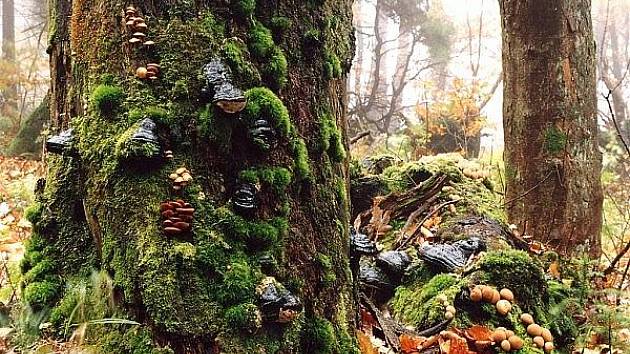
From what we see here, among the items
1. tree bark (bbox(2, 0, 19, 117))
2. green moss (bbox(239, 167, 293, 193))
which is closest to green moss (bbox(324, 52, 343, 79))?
green moss (bbox(239, 167, 293, 193))

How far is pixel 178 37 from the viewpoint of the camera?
226cm

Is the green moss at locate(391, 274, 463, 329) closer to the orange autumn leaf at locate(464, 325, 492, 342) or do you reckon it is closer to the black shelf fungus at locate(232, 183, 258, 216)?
the orange autumn leaf at locate(464, 325, 492, 342)

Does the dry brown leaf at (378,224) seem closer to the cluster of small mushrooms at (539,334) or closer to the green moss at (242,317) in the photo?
the cluster of small mushrooms at (539,334)

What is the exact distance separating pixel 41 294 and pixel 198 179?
89 centimetres

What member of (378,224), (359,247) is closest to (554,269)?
(378,224)

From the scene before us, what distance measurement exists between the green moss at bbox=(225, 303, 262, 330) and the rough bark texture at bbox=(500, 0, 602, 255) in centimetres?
406

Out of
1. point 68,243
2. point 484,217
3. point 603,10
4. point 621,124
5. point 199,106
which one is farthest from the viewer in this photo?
point 603,10

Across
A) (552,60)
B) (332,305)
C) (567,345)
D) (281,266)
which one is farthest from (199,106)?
(552,60)

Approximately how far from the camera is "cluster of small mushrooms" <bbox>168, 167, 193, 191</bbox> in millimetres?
2137

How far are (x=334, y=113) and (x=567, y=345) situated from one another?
2.11 m

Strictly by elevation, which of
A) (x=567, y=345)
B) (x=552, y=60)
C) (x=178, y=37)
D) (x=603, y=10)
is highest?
(x=603, y=10)

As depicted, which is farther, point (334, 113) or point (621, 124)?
point (621, 124)

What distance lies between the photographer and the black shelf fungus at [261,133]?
2246 millimetres

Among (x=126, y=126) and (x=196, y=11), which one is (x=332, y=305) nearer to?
(x=126, y=126)
